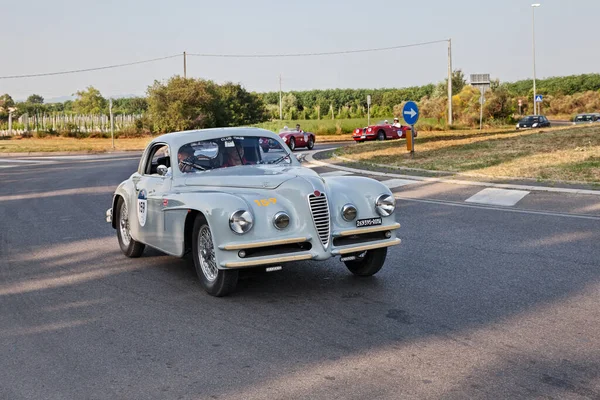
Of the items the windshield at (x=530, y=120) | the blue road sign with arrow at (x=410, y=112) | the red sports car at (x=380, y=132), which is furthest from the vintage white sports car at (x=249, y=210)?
the windshield at (x=530, y=120)

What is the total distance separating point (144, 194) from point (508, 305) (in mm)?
4277

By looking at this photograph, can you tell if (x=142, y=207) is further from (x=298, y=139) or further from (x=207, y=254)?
(x=298, y=139)

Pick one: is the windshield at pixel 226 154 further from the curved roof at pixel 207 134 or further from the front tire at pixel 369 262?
the front tire at pixel 369 262

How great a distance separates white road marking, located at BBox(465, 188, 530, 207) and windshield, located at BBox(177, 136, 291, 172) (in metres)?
→ 6.52

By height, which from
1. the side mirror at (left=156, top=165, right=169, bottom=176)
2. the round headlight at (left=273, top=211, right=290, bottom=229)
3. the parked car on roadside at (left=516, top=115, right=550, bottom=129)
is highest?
the parked car on roadside at (left=516, top=115, right=550, bottom=129)

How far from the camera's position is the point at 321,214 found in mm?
6973

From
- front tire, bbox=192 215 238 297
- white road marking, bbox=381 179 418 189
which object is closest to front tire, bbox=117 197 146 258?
front tire, bbox=192 215 238 297

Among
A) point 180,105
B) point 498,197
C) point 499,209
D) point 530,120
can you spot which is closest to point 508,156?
point 498,197

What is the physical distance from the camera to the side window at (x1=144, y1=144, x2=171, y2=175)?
28.6 feet

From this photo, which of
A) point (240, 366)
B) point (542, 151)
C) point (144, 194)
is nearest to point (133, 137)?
point (542, 151)

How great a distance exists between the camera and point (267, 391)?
4.62m

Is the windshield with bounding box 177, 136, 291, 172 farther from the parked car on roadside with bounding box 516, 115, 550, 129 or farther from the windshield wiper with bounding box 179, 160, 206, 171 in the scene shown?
the parked car on roadside with bounding box 516, 115, 550, 129

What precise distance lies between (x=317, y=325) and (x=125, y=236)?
4.22 m

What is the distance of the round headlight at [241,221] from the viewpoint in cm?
670
